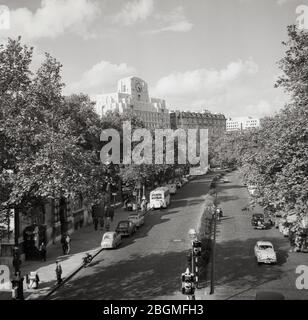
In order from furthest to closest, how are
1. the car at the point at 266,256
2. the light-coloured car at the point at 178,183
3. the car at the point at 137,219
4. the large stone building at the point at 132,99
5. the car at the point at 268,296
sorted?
the large stone building at the point at 132,99, the light-coloured car at the point at 178,183, the car at the point at 137,219, the car at the point at 266,256, the car at the point at 268,296

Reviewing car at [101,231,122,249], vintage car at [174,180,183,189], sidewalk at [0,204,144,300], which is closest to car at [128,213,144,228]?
sidewalk at [0,204,144,300]

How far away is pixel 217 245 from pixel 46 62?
69.2ft

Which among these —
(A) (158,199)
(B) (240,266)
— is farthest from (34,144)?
(A) (158,199)

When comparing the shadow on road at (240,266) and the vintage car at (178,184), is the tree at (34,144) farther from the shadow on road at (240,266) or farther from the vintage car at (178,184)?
the vintage car at (178,184)

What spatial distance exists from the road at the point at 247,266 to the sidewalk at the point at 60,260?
9984mm

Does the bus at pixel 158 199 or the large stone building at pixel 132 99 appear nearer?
the bus at pixel 158 199

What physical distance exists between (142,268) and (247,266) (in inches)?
279

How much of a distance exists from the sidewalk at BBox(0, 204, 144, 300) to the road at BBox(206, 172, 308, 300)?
998 cm

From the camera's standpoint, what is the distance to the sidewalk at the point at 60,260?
26.6 metres

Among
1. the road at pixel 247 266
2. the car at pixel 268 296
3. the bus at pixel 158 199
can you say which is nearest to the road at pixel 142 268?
the road at pixel 247 266

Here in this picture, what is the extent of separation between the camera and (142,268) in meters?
30.5

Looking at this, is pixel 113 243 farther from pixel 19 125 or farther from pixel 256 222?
pixel 19 125

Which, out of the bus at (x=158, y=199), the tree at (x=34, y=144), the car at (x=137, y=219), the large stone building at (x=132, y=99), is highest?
the large stone building at (x=132, y=99)
